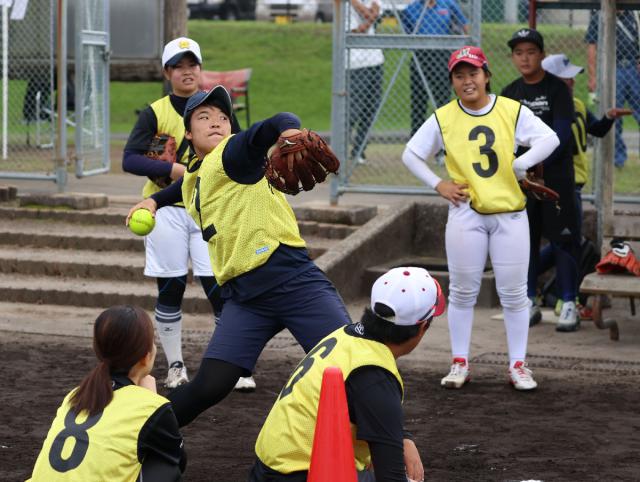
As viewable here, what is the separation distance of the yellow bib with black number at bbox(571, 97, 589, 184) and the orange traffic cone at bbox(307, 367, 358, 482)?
5.99 meters

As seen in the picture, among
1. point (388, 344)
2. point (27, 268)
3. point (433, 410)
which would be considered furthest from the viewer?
point (27, 268)

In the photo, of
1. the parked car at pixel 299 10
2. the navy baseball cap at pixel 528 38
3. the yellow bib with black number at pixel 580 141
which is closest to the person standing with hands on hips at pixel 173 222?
the navy baseball cap at pixel 528 38

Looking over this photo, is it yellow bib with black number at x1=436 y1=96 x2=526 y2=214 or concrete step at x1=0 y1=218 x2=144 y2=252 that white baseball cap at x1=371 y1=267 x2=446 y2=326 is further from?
concrete step at x1=0 y1=218 x2=144 y2=252

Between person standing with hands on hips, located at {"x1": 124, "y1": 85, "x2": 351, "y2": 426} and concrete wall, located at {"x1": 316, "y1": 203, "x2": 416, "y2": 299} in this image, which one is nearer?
person standing with hands on hips, located at {"x1": 124, "y1": 85, "x2": 351, "y2": 426}

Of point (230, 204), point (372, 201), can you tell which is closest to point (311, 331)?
point (230, 204)

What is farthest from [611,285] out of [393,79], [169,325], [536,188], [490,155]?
[393,79]

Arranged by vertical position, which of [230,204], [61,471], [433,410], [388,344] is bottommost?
[433,410]

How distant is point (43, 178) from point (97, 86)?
126 centimetres

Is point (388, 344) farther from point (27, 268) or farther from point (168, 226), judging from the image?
point (27, 268)

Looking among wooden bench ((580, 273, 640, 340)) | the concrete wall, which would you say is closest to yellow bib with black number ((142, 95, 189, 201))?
the concrete wall

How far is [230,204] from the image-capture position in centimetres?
587

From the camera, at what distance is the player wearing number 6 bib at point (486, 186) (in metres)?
7.78

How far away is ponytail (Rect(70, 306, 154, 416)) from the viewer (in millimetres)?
4281

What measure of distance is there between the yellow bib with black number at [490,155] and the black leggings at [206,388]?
257cm
